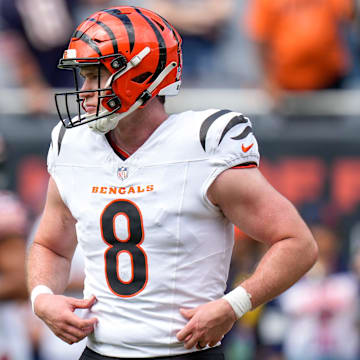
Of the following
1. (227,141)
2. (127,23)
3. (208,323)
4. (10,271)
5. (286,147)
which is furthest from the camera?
(286,147)

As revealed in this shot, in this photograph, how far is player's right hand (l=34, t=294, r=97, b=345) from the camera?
3006 mm

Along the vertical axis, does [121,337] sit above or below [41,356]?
above

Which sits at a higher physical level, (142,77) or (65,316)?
(142,77)

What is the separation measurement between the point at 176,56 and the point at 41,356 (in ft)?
12.1

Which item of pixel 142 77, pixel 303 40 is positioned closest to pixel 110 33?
pixel 142 77

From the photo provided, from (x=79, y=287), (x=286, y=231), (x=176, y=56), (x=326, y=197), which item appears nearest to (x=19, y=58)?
(x=79, y=287)

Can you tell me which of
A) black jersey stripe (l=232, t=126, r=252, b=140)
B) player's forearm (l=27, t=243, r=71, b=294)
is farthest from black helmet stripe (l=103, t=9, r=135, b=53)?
player's forearm (l=27, t=243, r=71, b=294)

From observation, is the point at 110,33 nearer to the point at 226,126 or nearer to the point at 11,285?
the point at 226,126

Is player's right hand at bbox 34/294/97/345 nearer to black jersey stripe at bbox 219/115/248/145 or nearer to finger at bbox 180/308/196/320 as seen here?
finger at bbox 180/308/196/320

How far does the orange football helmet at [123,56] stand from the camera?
3.00 meters

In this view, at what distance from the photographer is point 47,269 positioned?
3262mm

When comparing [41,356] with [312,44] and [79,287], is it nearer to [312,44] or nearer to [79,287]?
[79,287]

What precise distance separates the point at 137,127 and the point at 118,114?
0.11 m

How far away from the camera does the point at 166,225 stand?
9.77 feet
